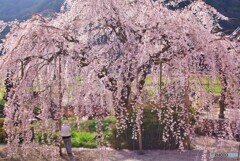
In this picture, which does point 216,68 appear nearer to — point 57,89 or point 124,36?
point 124,36

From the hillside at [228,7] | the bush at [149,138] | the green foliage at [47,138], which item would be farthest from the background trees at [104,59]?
the hillside at [228,7]

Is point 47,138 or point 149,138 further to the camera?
point 149,138

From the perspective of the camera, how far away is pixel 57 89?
5.97m

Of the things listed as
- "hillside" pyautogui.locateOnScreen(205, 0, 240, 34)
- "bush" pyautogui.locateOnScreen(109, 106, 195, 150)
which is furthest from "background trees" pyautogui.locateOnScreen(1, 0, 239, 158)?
"hillside" pyautogui.locateOnScreen(205, 0, 240, 34)

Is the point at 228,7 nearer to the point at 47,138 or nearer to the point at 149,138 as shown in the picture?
the point at 149,138

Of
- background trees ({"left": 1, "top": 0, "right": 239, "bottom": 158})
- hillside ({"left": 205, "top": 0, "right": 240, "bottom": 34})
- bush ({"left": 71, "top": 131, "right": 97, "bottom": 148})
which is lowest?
bush ({"left": 71, "top": 131, "right": 97, "bottom": 148})

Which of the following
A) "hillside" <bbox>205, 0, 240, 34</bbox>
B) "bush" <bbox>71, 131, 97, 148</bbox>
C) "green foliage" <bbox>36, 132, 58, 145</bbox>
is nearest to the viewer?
"green foliage" <bbox>36, 132, 58, 145</bbox>

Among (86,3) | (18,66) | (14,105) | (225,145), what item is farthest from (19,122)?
(225,145)

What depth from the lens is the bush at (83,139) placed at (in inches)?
324

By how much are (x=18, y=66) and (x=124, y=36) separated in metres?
2.19

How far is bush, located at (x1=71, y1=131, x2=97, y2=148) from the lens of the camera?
8.22 metres

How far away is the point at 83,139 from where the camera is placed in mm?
8570

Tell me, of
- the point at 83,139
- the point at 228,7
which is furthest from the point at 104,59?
the point at 228,7

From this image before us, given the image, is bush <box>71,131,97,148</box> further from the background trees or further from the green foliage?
the background trees
